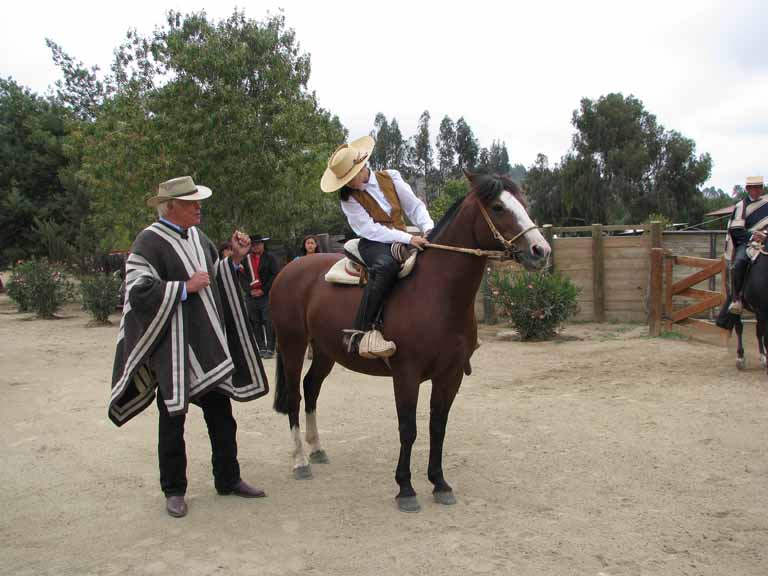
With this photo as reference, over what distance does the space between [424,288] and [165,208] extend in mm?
1860

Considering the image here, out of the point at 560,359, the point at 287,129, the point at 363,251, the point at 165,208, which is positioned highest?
the point at 287,129

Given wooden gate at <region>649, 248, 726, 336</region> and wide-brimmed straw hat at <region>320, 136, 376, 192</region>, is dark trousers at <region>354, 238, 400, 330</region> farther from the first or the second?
wooden gate at <region>649, 248, 726, 336</region>

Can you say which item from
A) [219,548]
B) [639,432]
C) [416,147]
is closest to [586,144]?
[416,147]

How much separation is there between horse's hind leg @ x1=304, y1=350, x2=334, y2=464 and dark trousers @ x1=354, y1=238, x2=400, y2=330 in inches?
43.0

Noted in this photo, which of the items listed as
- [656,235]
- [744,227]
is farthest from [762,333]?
[656,235]

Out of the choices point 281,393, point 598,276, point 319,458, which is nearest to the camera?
point 319,458

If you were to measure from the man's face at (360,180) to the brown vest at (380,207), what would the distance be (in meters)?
0.04

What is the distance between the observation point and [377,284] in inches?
186

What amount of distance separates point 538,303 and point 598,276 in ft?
7.68

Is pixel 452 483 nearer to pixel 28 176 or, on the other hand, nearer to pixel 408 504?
pixel 408 504

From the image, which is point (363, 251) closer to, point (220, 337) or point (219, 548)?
point (220, 337)

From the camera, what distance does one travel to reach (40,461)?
18.8 feet

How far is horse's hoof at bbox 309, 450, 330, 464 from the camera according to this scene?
5.67 meters

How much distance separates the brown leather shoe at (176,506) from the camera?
177 inches
